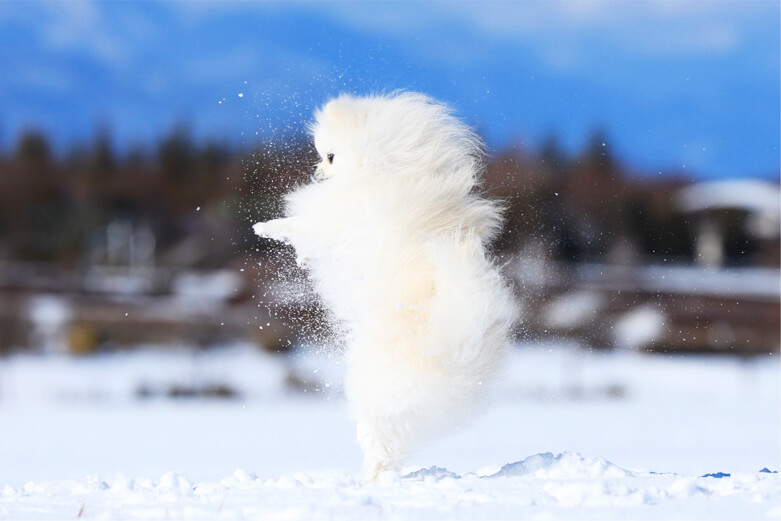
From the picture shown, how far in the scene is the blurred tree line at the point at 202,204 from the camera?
22.2 meters

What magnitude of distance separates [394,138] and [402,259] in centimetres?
72

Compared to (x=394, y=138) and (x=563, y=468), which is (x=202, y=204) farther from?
(x=563, y=468)

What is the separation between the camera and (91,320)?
25438 mm

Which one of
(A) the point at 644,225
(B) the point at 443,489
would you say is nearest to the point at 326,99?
(B) the point at 443,489

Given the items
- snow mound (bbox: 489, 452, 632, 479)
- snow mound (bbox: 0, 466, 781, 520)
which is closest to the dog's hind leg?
snow mound (bbox: 0, 466, 781, 520)

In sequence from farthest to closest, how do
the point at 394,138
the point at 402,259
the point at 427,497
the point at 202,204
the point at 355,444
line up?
the point at 202,204 < the point at 355,444 < the point at 394,138 < the point at 402,259 < the point at 427,497

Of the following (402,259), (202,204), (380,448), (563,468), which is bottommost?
(563,468)

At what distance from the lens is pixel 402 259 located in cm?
475

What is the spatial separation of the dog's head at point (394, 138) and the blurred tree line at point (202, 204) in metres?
9.91

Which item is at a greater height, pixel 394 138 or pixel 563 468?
pixel 394 138

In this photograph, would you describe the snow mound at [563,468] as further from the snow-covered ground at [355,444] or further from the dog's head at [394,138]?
the dog's head at [394,138]

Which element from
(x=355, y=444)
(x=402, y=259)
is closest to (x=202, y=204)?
(x=355, y=444)

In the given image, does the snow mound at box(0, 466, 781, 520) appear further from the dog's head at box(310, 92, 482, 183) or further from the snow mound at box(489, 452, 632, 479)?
the dog's head at box(310, 92, 482, 183)

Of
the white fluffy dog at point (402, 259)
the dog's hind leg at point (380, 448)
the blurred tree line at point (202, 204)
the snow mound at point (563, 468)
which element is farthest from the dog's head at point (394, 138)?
the blurred tree line at point (202, 204)
